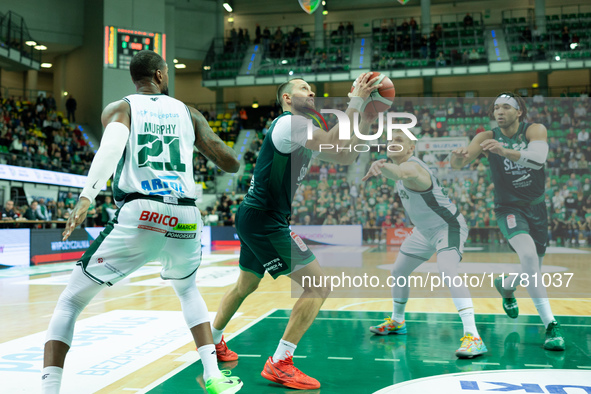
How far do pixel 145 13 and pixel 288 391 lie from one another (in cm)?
2550

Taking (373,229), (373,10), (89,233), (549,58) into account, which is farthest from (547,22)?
(89,233)

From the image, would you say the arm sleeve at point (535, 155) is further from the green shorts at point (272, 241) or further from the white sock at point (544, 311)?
the green shorts at point (272, 241)

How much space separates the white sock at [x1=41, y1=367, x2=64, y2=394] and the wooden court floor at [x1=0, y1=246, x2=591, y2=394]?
0.75 m

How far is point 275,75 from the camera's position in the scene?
29.0 m

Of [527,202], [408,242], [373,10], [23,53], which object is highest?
[373,10]

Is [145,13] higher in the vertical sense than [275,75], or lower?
higher

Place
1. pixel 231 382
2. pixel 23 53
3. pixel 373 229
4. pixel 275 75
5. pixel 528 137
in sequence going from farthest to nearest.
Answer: pixel 275 75 < pixel 23 53 < pixel 373 229 < pixel 528 137 < pixel 231 382

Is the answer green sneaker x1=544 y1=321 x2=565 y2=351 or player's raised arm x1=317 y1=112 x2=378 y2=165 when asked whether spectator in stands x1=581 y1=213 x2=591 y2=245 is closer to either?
green sneaker x1=544 y1=321 x2=565 y2=351

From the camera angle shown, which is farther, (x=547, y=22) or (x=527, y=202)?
(x=547, y=22)

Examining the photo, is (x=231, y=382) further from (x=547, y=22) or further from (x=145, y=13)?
(x=547, y=22)

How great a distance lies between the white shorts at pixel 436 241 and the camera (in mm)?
4980

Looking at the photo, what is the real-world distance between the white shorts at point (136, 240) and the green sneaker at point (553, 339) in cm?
344

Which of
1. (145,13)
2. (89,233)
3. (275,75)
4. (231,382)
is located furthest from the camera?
(275,75)

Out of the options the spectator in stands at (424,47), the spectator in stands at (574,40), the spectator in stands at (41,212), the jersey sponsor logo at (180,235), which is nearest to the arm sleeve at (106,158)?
the jersey sponsor logo at (180,235)
